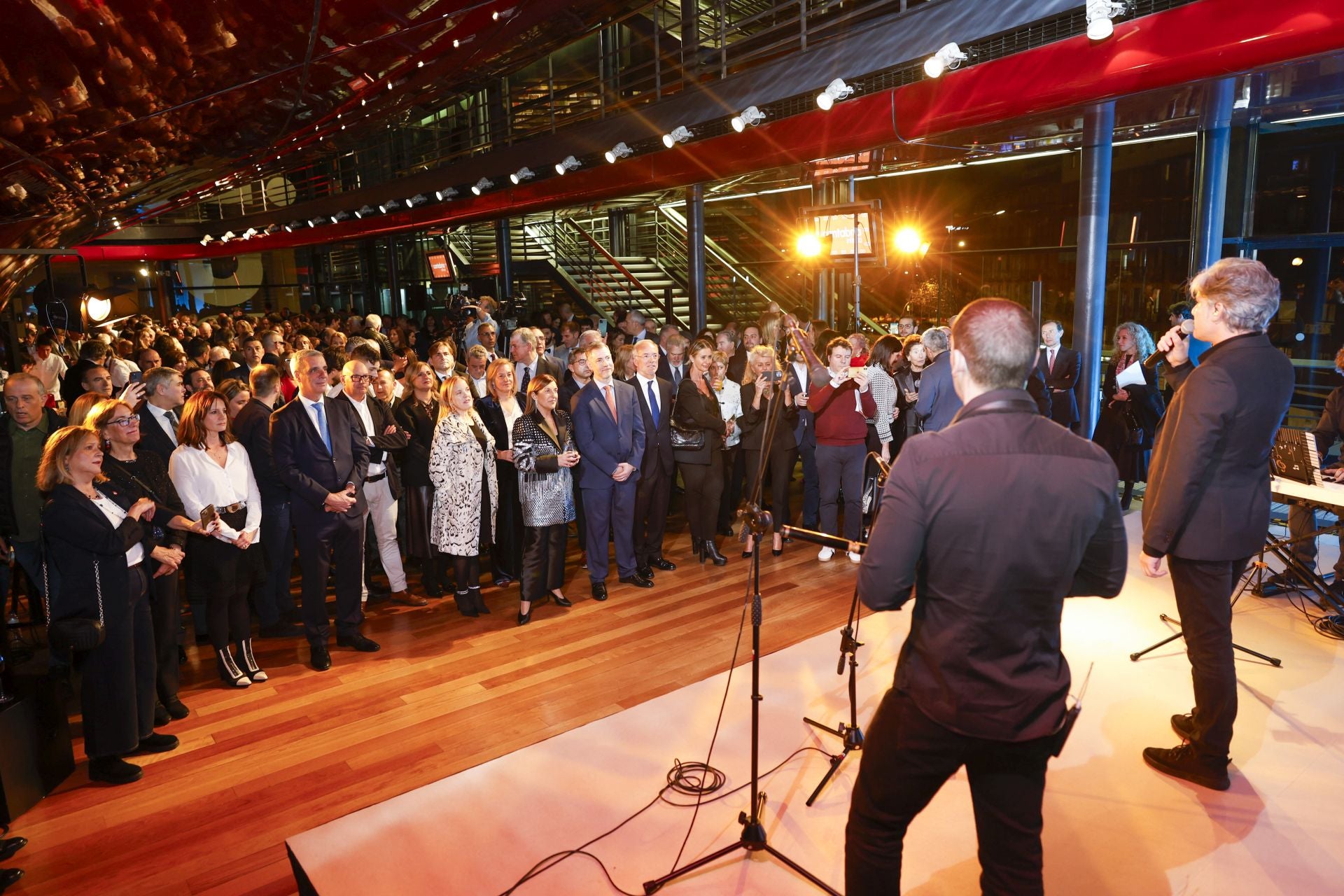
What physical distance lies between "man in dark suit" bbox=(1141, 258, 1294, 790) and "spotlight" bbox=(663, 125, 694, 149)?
6.15m

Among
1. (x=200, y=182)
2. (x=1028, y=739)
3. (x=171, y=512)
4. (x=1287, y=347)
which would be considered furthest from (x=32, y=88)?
(x=1287, y=347)

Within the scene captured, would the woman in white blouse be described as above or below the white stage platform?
above

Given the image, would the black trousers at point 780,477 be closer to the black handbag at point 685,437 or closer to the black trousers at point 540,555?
the black handbag at point 685,437

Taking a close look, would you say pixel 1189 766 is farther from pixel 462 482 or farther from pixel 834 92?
pixel 834 92

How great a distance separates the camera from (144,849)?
302cm

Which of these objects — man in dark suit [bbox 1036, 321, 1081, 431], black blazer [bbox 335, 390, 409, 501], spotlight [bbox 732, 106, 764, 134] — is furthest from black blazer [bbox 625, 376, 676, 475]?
man in dark suit [bbox 1036, 321, 1081, 431]

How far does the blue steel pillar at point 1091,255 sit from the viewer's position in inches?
279

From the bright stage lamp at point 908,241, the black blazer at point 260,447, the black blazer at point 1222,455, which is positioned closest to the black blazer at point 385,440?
the black blazer at point 260,447

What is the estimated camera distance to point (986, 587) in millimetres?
1709

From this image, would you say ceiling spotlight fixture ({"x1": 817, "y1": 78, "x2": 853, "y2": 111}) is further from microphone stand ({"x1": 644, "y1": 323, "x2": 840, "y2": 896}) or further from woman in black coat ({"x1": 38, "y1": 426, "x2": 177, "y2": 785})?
woman in black coat ({"x1": 38, "y1": 426, "x2": 177, "y2": 785})

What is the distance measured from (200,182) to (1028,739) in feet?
10.3

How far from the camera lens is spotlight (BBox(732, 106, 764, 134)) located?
7.43 meters

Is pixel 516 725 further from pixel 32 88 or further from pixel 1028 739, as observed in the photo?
pixel 32 88

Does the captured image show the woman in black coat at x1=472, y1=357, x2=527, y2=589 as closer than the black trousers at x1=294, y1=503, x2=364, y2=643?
No
